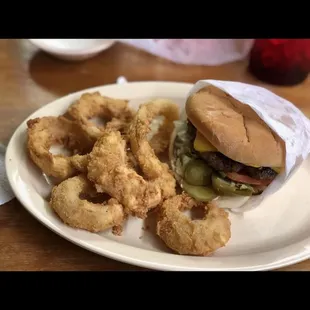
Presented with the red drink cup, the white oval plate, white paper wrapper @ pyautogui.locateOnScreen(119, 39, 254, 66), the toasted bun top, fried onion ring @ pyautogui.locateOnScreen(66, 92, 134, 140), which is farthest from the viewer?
white paper wrapper @ pyautogui.locateOnScreen(119, 39, 254, 66)

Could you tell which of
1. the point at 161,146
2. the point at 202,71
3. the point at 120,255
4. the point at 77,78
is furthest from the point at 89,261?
the point at 202,71

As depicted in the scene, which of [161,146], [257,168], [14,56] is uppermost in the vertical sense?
[257,168]

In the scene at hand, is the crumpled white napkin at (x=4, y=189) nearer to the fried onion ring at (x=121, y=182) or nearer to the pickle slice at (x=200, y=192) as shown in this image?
the fried onion ring at (x=121, y=182)

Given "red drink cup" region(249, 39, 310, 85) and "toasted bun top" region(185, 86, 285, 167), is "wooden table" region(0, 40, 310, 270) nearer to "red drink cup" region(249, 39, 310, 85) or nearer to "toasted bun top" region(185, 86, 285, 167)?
"red drink cup" region(249, 39, 310, 85)

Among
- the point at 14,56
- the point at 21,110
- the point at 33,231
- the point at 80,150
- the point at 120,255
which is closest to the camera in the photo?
the point at 120,255

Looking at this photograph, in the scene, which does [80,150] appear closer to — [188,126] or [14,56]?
[188,126]

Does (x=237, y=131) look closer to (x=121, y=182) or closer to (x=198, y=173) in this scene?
(x=198, y=173)

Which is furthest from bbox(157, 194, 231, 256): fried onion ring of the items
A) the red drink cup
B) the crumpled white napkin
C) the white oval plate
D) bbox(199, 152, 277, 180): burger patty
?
the red drink cup

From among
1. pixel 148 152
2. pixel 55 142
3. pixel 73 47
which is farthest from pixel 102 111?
pixel 73 47
